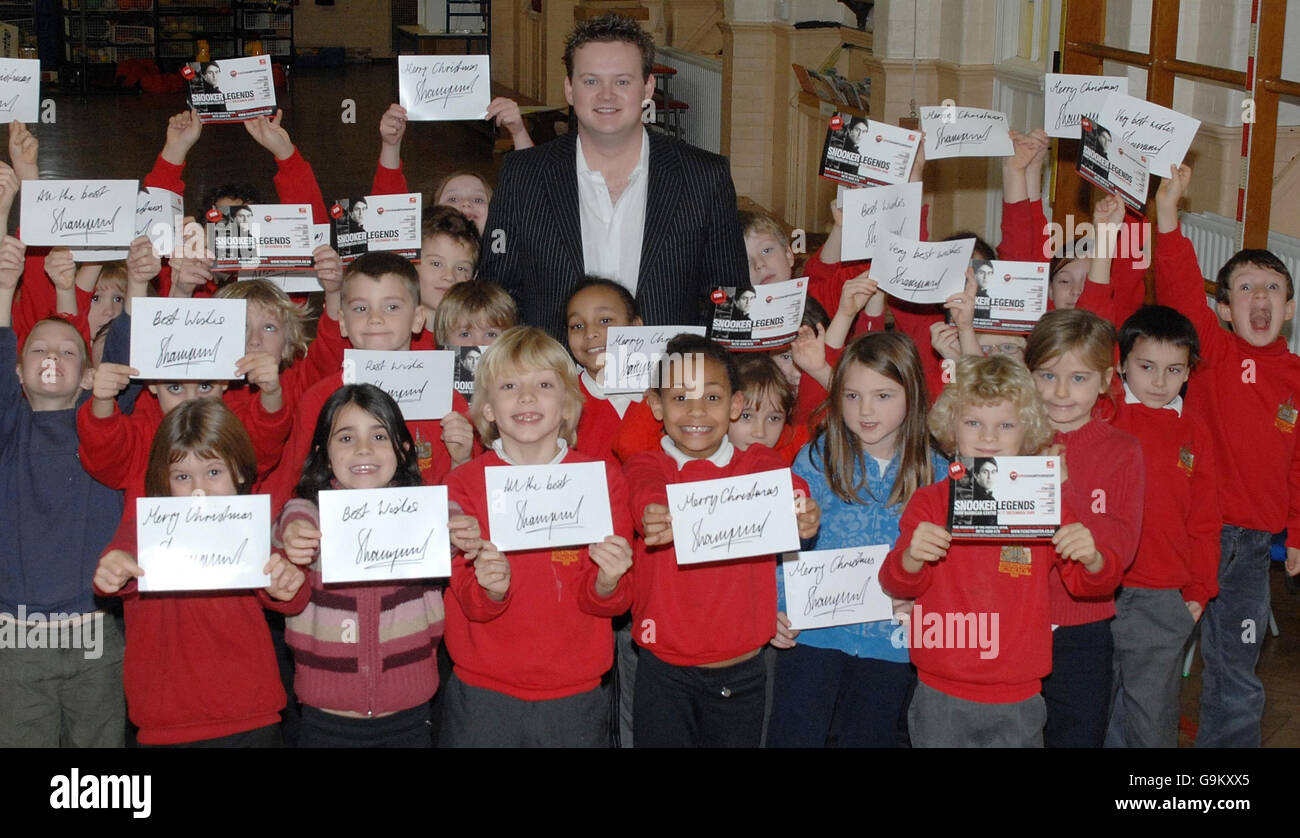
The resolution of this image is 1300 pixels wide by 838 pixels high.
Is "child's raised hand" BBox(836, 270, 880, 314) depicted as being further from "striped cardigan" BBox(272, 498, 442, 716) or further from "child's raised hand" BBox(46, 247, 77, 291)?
"child's raised hand" BBox(46, 247, 77, 291)

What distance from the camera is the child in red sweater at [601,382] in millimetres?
3553

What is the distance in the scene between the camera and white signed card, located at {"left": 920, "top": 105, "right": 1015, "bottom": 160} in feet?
14.6

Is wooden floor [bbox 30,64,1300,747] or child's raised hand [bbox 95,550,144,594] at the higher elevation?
wooden floor [bbox 30,64,1300,747]

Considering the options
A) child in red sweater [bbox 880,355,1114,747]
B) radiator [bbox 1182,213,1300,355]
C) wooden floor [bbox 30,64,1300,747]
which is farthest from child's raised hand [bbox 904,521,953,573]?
wooden floor [bbox 30,64,1300,747]

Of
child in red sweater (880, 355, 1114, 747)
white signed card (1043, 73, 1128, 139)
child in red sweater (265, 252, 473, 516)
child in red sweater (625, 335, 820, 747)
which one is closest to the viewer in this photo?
child in red sweater (880, 355, 1114, 747)

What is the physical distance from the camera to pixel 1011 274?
3766mm

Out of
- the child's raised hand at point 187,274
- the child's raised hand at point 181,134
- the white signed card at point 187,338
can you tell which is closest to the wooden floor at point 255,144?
the child's raised hand at point 181,134

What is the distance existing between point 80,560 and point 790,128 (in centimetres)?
791

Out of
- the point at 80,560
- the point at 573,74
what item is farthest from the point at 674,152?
the point at 80,560

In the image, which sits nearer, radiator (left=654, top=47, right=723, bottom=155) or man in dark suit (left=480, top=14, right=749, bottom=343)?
man in dark suit (left=480, top=14, right=749, bottom=343)

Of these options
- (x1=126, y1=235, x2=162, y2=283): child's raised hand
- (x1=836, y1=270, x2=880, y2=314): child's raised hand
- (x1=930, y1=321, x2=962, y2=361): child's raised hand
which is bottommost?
(x1=930, y1=321, x2=962, y2=361): child's raised hand

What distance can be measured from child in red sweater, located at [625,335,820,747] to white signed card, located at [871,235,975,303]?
938 millimetres

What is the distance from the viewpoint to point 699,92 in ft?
40.5
